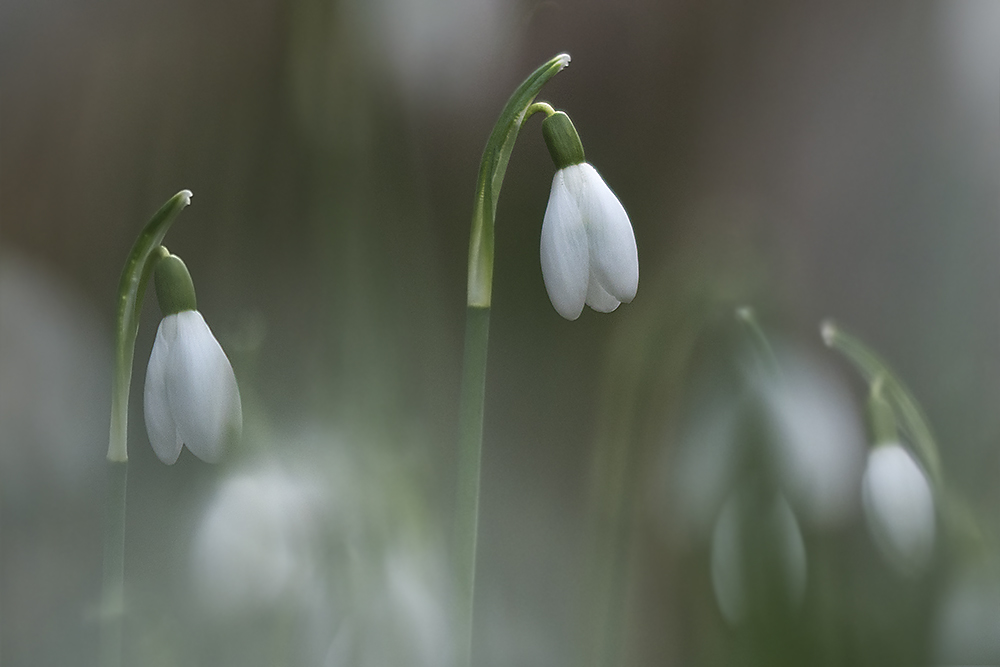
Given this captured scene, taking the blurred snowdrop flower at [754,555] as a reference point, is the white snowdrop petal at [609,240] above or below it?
above

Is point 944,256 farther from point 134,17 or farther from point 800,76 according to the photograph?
point 134,17

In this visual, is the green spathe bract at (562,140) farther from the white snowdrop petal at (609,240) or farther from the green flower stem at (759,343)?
the green flower stem at (759,343)

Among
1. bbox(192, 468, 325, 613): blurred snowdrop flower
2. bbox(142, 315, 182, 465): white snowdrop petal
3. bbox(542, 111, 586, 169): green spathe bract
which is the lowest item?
bbox(192, 468, 325, 613): blurred snowdrop flower

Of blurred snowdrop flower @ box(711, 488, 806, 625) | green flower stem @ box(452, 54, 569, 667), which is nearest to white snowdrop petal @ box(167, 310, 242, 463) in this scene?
green flower stem @ box(452, 54, 569, 667)

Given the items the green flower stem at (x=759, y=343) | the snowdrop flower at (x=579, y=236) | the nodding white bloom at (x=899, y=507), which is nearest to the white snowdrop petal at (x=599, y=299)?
the snowdrop flower at (x=579, y=236)

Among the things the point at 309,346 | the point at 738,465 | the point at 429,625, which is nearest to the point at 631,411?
the point at 738,465

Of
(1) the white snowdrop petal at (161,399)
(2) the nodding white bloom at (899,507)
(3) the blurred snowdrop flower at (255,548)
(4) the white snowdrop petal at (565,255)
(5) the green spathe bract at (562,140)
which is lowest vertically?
(3) the blurred snowdrop flower at (255,548)

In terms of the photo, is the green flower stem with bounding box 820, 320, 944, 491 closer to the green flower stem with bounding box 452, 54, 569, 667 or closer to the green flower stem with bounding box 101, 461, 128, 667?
the green flower stem with bounding box 452, 54, 569, 667

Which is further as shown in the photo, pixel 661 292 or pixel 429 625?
pixel 661 292
